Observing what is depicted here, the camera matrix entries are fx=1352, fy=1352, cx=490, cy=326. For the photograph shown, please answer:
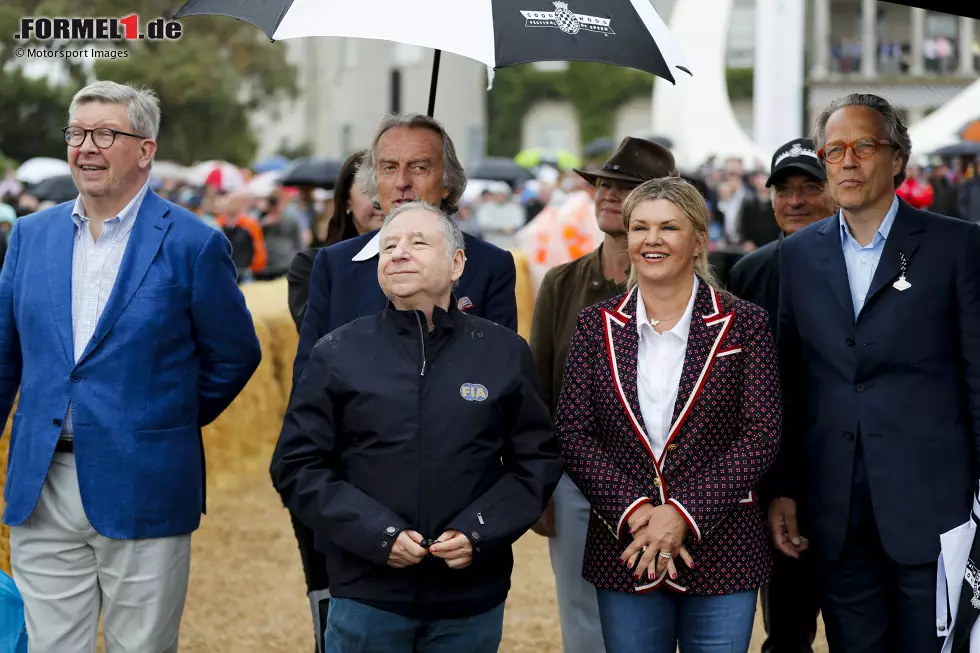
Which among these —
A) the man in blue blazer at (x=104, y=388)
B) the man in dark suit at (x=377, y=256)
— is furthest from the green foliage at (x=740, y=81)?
the man in blue blazer at (x=104, y=388)

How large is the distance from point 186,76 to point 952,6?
1356 inches

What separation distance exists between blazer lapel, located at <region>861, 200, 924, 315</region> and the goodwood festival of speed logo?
1103 millimetres

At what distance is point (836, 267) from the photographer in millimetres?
4125

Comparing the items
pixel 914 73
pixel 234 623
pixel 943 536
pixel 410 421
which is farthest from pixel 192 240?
pixel 914 73

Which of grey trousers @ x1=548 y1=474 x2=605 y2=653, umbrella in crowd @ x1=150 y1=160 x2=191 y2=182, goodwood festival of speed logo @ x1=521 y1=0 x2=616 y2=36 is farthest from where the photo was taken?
umbrella in crowd @ x1=150 y1=160 x2=191 y2=182

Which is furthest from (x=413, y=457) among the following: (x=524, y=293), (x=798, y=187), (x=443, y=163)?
(x=524, y=293)

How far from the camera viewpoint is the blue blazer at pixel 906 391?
395cm

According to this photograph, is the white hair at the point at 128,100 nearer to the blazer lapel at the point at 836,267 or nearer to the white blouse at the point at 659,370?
the white blouse at the point at 659,370

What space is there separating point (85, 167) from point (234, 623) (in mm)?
3318

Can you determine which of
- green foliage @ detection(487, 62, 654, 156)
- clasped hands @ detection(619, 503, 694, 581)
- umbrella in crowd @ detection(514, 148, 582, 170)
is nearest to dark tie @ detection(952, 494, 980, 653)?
clasped hands @ detection(619, 503, 694, 581)

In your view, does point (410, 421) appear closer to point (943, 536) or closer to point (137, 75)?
point (943, 536)

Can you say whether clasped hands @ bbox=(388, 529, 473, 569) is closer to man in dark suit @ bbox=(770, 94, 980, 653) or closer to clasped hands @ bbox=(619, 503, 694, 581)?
clasped hands @ bbox=(619, 503, 694, 581)

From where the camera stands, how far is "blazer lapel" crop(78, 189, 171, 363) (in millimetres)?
4121

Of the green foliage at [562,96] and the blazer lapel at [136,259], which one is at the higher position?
the green foliage at [562,96]
